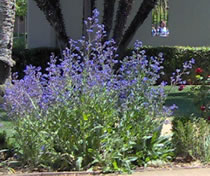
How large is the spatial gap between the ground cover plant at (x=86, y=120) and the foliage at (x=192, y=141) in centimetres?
22

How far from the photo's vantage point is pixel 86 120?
527 centimetres

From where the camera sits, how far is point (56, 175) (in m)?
5.10

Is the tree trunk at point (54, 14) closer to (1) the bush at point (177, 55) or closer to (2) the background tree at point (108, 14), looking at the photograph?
(2) the background tree at point (108, 14)

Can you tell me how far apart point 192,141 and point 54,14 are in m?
8.21

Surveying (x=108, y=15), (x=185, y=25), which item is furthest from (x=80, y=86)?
(x=185, y=25)

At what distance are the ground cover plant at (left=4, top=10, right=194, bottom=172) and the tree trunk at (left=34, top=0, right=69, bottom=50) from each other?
7.39 m

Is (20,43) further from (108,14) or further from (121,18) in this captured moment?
(121,18)

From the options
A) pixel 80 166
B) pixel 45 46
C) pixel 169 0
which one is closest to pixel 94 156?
pixel 80 166

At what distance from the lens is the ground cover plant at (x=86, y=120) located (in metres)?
5.27

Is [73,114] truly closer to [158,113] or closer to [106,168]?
[106,168]

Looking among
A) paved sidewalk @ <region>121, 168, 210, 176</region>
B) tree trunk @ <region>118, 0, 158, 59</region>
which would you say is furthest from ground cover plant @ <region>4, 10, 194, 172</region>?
tree trunk @ <region>118, 0, 158, 59</region>

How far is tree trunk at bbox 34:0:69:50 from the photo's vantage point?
12742 mm

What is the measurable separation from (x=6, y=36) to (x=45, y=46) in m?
7.89

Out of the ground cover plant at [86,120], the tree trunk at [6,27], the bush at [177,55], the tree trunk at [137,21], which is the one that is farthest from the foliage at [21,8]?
the ground cover plant at [86,120]
